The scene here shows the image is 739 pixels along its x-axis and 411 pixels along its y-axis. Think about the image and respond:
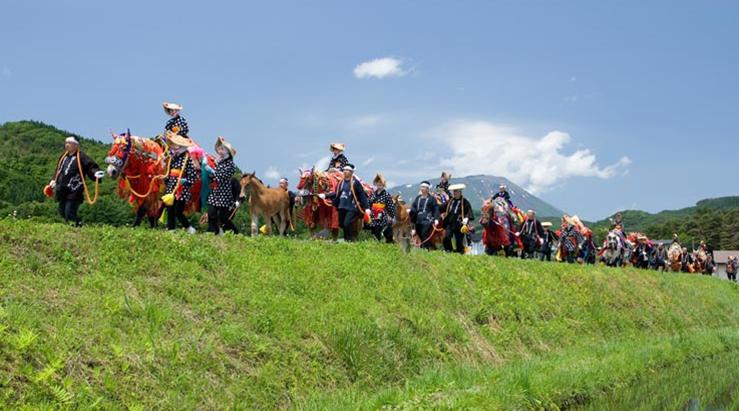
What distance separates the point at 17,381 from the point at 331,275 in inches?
215

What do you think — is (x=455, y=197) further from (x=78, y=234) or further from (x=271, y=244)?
(x=78, y=234)

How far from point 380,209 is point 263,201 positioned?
116 inches

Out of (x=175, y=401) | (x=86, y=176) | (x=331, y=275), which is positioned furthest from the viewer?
(x=86, y=176)

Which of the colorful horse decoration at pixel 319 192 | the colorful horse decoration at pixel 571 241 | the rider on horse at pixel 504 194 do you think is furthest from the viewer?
the colorful horse decoration at pixel 571 241

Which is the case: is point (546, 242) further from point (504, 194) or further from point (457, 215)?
point (457, 215)

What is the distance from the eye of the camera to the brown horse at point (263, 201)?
54.4 ft

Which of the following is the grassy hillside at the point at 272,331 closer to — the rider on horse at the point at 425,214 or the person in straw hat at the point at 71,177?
the person in straw hat at the point at 71,177

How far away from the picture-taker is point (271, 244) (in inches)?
421

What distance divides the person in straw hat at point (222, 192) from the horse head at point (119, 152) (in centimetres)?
169

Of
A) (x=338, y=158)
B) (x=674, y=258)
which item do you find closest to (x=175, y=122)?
(x=338, y=158)

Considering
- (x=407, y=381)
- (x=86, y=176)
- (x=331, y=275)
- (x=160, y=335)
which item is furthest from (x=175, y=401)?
(x=86, y=176)

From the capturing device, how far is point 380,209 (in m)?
17.0

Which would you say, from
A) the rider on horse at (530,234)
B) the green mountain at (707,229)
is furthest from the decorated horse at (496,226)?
the green mountain at (707,229)

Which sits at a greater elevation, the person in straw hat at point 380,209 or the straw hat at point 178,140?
the straw hat at point 178,140
